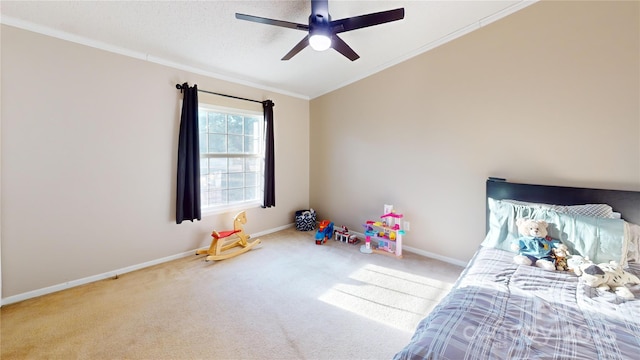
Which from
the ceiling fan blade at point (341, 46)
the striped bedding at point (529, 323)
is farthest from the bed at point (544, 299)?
the ceiling fan blade at point (341, 46)

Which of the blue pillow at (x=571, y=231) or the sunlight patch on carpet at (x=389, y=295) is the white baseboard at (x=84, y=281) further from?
the blue pillow at (x=571, y=231)

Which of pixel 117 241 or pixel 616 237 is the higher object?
pixel 616 237

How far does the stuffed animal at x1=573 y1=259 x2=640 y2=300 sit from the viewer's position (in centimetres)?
142

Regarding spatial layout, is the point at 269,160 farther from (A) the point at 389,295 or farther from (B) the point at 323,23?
(A) the point at 389,295

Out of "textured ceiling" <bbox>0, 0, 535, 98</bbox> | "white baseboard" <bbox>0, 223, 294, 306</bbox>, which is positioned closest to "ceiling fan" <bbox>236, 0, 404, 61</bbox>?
"textured ceiling" <bbox>0, 0, 535, 98</bbox>

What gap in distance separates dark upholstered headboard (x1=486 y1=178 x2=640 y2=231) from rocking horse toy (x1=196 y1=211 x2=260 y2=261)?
115 inches

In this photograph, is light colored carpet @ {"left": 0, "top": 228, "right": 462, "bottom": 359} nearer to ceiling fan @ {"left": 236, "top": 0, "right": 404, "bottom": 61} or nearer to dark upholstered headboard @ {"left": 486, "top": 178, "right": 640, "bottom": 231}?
dark upholstered headboard @ {"left": 486, "top": 178, "right": 640, "bottom": 231}

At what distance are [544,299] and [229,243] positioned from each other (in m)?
3.23

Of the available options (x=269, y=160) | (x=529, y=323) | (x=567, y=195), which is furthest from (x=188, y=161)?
(x=567, y=195)

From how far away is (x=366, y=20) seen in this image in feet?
5.87

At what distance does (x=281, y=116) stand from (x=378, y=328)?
329 centimetres

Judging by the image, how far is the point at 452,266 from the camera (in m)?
2.79

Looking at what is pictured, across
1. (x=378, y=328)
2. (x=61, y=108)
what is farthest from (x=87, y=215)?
(x=378, y=328)

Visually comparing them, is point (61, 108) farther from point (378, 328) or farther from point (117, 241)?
point (378, 328)
